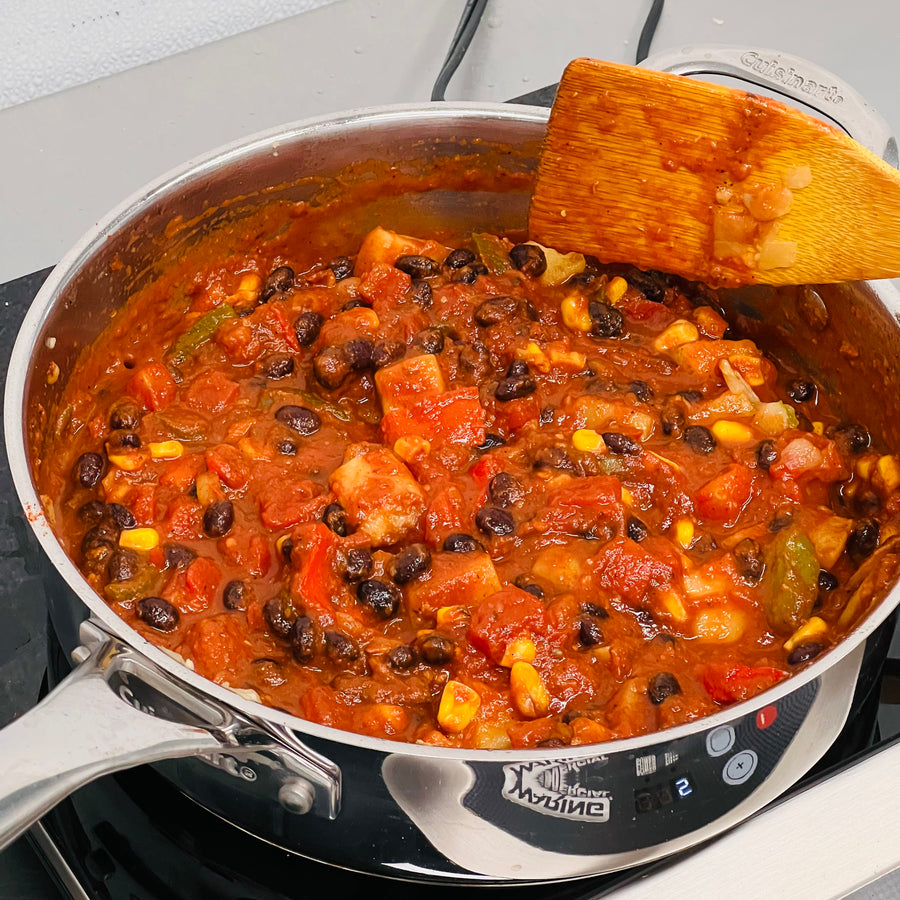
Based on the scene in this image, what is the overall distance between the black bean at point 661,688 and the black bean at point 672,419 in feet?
2.33

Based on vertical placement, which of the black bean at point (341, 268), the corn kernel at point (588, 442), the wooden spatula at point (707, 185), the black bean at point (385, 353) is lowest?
the corn kernel at point (588, 442)

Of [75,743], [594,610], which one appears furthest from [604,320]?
[75,743]

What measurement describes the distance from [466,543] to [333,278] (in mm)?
958

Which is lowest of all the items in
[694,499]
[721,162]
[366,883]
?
[366,883]

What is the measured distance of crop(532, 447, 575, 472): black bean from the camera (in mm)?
2412

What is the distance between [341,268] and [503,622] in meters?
1.19

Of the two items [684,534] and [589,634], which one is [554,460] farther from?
[589,634]

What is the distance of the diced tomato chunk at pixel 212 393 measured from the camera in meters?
2.60

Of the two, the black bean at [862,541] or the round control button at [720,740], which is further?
the black bean at [862,541]

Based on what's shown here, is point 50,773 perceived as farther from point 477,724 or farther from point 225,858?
point 477,724

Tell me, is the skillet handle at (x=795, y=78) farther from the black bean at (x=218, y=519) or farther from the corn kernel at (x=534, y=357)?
the black bean at (x=218, y=519)

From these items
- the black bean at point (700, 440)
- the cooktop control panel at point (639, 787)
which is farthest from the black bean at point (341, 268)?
the cooktop control panel at point (639, 787)

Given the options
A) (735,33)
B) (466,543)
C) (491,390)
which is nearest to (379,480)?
(466,543)

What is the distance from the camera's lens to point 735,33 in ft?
13.5
